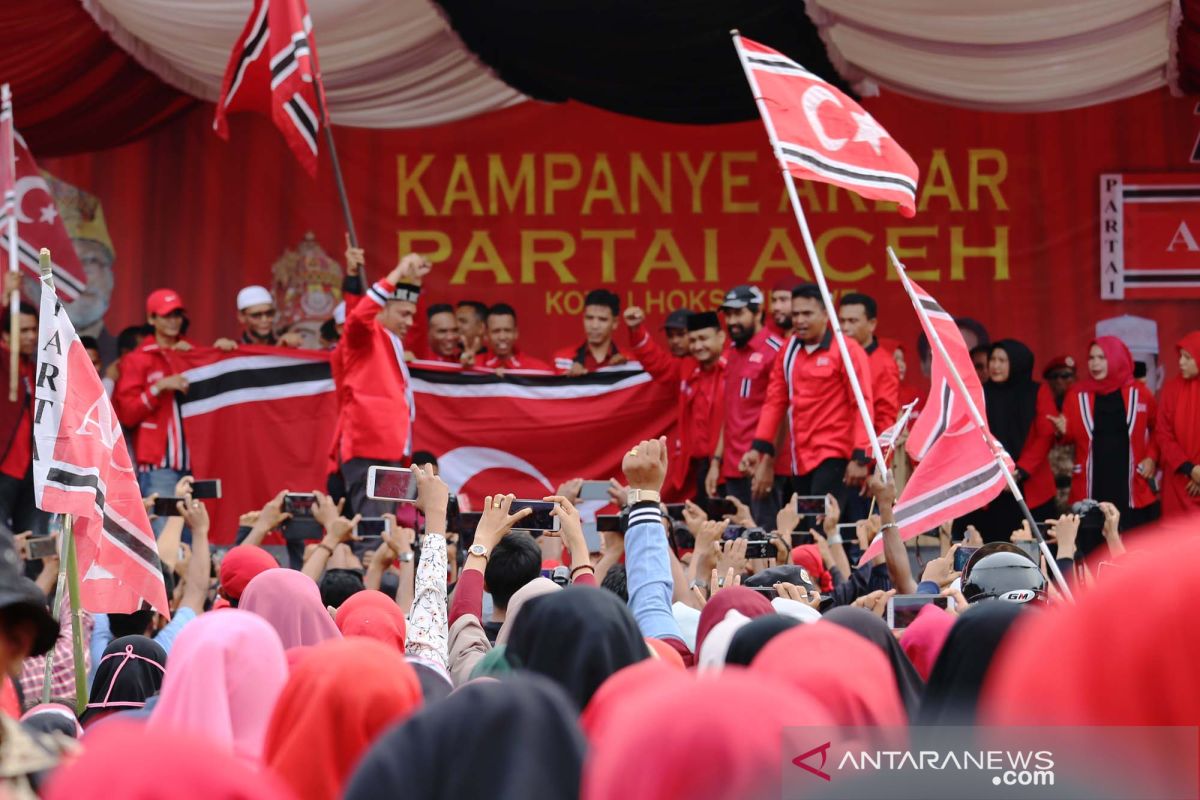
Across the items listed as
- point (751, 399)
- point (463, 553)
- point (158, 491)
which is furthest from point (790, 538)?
point (158, 491)

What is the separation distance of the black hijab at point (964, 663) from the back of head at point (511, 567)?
2.01 meters

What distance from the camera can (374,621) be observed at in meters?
4.18

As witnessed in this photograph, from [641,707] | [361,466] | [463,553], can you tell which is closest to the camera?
[641,707]

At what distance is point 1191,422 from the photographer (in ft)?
34.7

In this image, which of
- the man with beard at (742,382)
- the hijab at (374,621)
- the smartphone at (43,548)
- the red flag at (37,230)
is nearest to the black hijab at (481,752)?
the hijab at (374,621)

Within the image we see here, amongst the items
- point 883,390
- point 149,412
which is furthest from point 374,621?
point 149,412

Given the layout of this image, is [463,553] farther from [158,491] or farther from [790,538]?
[158,491]

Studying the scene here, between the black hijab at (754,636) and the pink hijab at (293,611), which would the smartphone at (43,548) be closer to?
the pink hijab at (293,611)

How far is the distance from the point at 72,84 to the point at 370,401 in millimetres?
3800

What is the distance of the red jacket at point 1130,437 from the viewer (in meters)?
10.8

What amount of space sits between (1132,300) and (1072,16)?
2615 mm

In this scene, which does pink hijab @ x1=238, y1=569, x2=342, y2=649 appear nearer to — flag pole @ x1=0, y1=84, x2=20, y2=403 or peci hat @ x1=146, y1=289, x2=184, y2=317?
flag pole @ x1=0, y1=84, x2=20, y2=403

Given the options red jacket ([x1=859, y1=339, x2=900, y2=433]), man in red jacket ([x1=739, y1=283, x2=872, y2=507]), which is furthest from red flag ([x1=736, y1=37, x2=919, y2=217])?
red jacket ([x1=859, y1=339, x2=900, y2=433])

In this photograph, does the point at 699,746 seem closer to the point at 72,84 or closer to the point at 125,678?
the point at 125,678
